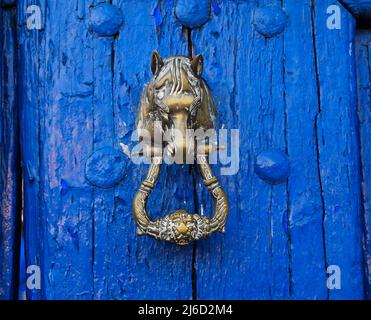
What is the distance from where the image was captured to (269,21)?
52.3 inches

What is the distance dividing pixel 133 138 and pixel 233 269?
30 cm

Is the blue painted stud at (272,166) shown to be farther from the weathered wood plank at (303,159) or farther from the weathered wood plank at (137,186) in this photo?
the weathered wood plank at (137,186)

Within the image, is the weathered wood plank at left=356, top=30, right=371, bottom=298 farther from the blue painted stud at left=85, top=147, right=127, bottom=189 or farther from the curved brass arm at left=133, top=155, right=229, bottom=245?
the blue painted stud at left=85, top=147, right=127, bottom=189

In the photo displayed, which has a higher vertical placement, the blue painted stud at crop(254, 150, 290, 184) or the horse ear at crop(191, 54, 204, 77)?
the horse ear at crop(191, 54, 204, 77)

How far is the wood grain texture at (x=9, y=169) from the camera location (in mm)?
1320

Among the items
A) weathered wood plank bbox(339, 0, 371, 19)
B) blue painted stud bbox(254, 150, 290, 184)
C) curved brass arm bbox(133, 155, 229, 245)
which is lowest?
curved brass arm bbox(133, 155, 229, 245)

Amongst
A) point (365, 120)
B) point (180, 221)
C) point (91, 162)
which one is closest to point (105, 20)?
point (91, 162)

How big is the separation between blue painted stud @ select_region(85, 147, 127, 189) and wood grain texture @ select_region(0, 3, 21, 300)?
154 mm

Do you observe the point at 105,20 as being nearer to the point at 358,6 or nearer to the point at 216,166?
the point at 216,166

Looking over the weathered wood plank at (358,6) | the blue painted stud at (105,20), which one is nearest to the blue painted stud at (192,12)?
the blue painted stud at (105,20)

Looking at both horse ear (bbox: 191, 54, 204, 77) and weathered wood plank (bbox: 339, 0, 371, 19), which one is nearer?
horse ear (bbox: 191, 54, 204, 77)

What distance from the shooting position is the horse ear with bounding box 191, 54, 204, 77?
3.99 ft

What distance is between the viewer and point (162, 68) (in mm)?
1226

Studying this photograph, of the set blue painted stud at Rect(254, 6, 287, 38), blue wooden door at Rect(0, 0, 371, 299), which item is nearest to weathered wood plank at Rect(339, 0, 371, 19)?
blue wooden door at Rect(0, 0, 371, 299)
